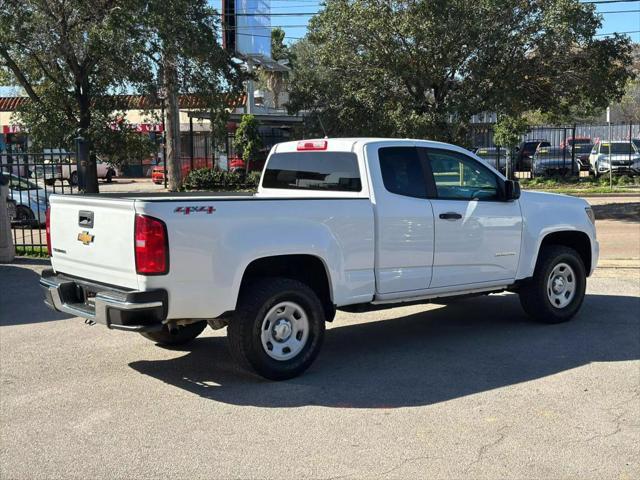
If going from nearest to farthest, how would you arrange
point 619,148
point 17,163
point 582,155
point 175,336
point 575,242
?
point 175,336
point 575,242
point 17,163
point 619,148
point 582,155

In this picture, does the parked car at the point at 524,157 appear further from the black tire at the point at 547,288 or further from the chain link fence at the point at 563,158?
the black tire at the point at 547,288

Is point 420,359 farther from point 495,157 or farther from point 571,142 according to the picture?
point 571,142

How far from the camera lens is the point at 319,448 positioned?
4410mm

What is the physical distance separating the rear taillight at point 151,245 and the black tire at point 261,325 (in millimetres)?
783

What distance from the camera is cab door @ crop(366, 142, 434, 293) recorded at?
6.15 meters

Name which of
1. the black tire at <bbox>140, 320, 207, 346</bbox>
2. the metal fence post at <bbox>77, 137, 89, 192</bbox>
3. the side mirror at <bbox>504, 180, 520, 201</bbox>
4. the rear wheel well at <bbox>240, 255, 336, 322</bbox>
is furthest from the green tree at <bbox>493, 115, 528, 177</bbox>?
the rear wheel well at <bbox>240, 255, 336, 322</bbox>

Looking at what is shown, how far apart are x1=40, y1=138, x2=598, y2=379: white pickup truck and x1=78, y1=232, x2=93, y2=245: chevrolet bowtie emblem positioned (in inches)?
0.6

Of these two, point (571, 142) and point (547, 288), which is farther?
point (571, 142)

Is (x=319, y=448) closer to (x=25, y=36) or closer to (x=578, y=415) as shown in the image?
(x=578, y=415)

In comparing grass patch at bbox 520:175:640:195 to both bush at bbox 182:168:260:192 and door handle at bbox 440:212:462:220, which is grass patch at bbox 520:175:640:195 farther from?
door handle at bbox 440:212:462:220

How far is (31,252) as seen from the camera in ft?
41.0

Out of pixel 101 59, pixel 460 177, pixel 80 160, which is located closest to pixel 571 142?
pixel 101 59

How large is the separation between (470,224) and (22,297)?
20.0 ft

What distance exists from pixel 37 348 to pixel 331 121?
14.4 metres
